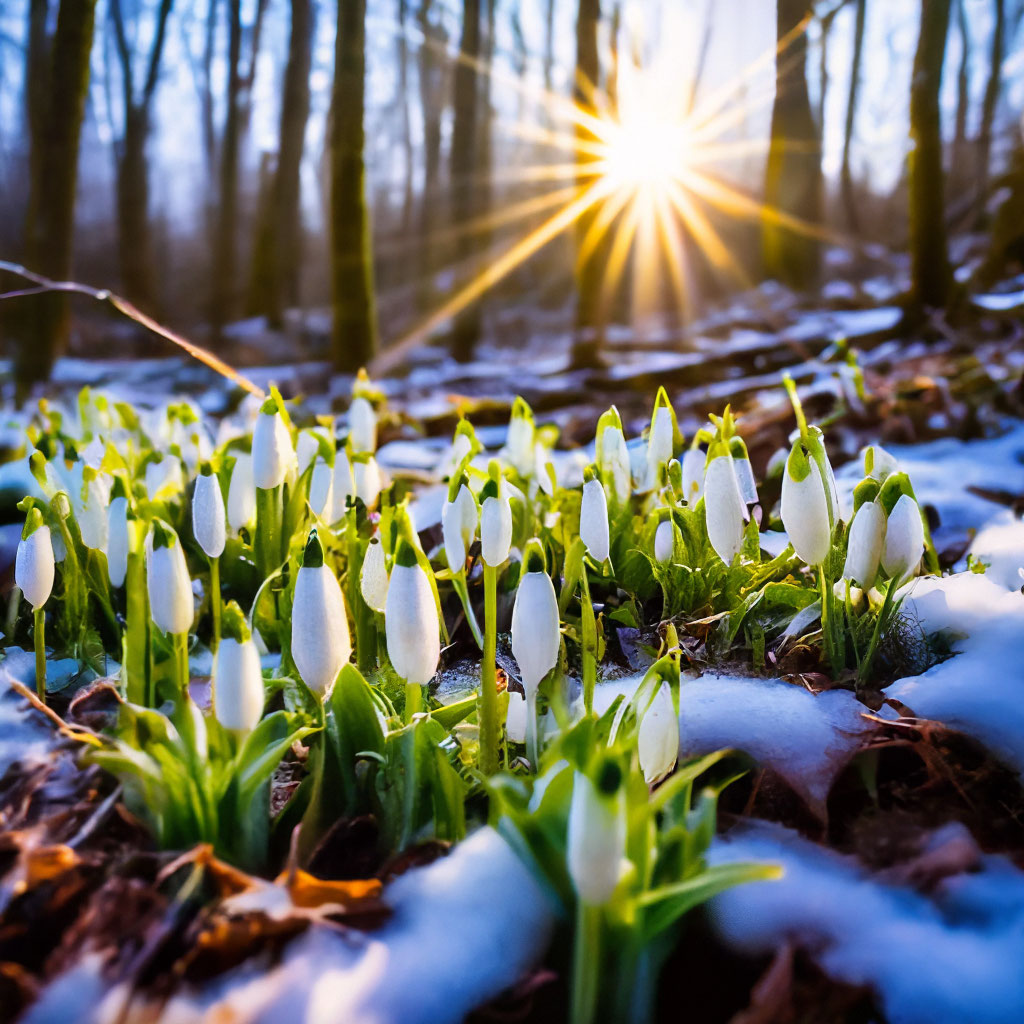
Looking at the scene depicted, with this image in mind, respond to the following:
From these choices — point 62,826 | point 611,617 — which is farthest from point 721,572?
point 62,826

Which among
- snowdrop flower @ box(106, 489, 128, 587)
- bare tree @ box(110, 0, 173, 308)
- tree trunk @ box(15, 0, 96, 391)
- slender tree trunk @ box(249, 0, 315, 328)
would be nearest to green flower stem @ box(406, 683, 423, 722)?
snowdrop flower @ box(106, 489, 128, 587)

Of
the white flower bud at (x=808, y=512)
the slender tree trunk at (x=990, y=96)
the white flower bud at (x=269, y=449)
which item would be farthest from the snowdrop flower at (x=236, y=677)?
the slender tree trunk at (x=990, y=96)

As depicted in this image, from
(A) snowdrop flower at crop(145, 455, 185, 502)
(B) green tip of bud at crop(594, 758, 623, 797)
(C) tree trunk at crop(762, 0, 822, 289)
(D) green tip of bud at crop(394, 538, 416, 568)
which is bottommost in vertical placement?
(B) green tip of bud at crop(594, 758, 623, 797)

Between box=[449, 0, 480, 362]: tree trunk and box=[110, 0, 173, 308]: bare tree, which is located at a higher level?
box=[110, 0, 173, 308]: bare tree

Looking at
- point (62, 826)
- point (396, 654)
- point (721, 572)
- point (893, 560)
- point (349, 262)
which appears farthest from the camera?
point (349, 262)

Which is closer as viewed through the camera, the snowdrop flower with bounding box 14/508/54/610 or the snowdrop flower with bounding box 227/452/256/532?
the snowdrop flower with bounding box 14/508/54/610

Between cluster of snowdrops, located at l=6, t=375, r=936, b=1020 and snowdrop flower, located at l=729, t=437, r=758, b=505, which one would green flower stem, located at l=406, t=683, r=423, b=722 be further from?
snowdrop flower, located at l=729, t=437, r=758, b=505

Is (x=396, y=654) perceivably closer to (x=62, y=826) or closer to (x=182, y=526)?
(x=62, y=826)

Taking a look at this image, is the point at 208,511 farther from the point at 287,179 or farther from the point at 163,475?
the point at 287,179
